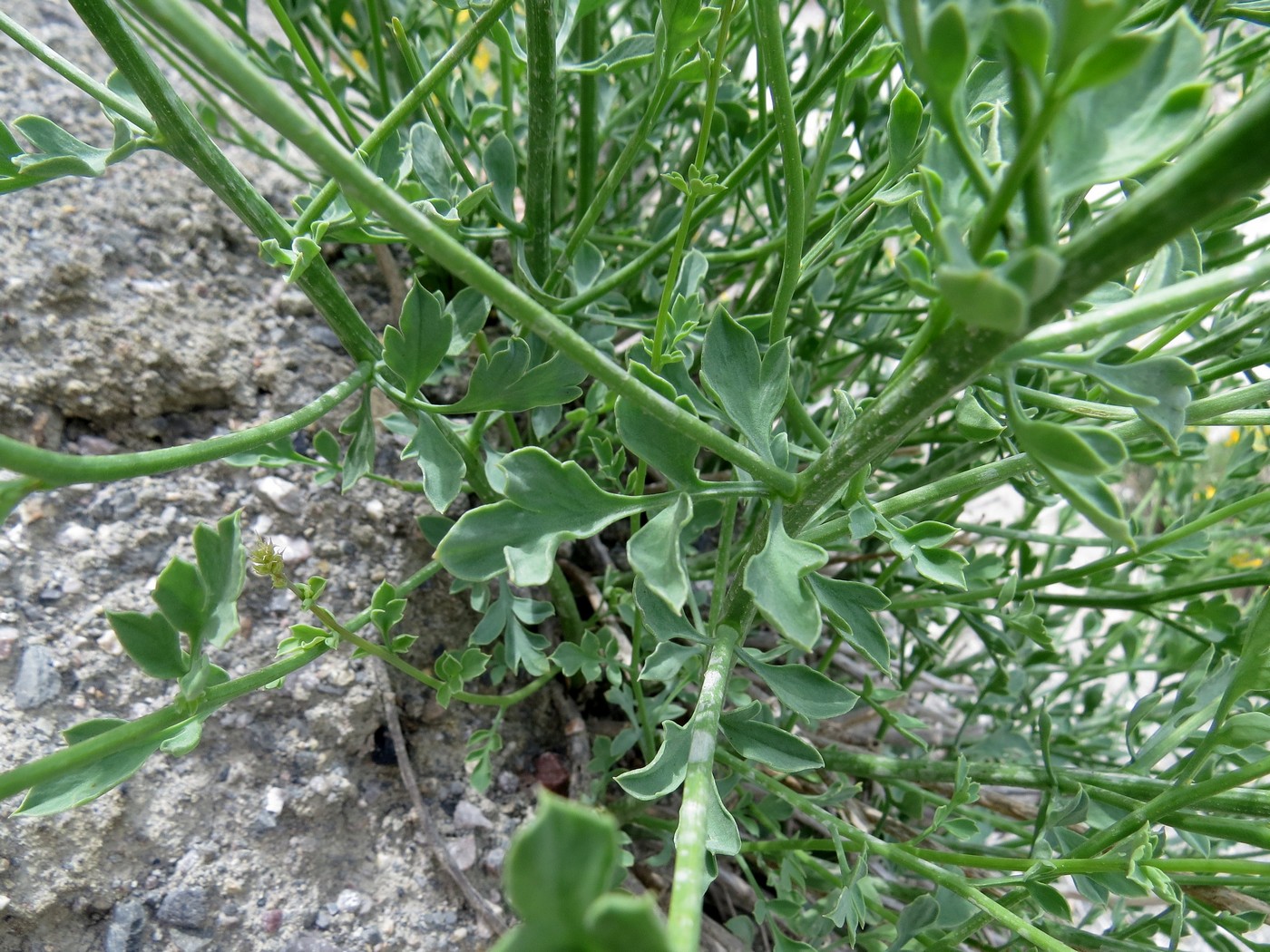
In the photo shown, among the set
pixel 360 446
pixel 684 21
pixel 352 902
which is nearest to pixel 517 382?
pixel 360 446

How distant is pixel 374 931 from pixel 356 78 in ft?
3.46

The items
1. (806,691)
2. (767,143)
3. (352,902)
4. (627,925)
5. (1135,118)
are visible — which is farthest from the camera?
(352,902)

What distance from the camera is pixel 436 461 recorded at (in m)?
0.60

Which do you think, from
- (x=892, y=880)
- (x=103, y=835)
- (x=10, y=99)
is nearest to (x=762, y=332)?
(x=892, y=880)

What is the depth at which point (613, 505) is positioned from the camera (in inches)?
18.7

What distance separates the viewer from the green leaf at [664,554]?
42 centimetres

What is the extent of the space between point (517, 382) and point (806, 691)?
30 centimetres

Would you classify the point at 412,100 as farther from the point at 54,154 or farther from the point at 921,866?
the point at 921,866

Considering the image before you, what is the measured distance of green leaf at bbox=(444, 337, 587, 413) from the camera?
0.56 m

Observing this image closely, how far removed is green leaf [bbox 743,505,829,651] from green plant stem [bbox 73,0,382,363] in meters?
0.38

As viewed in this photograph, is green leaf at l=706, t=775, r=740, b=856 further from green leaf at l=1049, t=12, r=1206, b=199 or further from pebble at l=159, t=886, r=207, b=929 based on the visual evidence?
pebble at l=159, t=886, r=207, b=929

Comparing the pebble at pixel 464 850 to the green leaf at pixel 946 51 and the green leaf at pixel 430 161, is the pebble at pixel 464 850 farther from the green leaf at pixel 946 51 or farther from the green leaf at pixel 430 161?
the green leaf at pixel 946 51

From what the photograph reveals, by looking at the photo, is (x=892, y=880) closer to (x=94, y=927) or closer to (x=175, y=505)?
(x=94, y=927)

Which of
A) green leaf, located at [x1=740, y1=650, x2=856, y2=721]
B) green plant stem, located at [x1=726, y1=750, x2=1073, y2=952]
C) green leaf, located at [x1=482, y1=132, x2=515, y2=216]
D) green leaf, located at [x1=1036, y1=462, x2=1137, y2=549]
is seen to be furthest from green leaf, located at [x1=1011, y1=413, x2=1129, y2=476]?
green leaf, located at [x1=482, y1=132, x2=515, y2=216]
